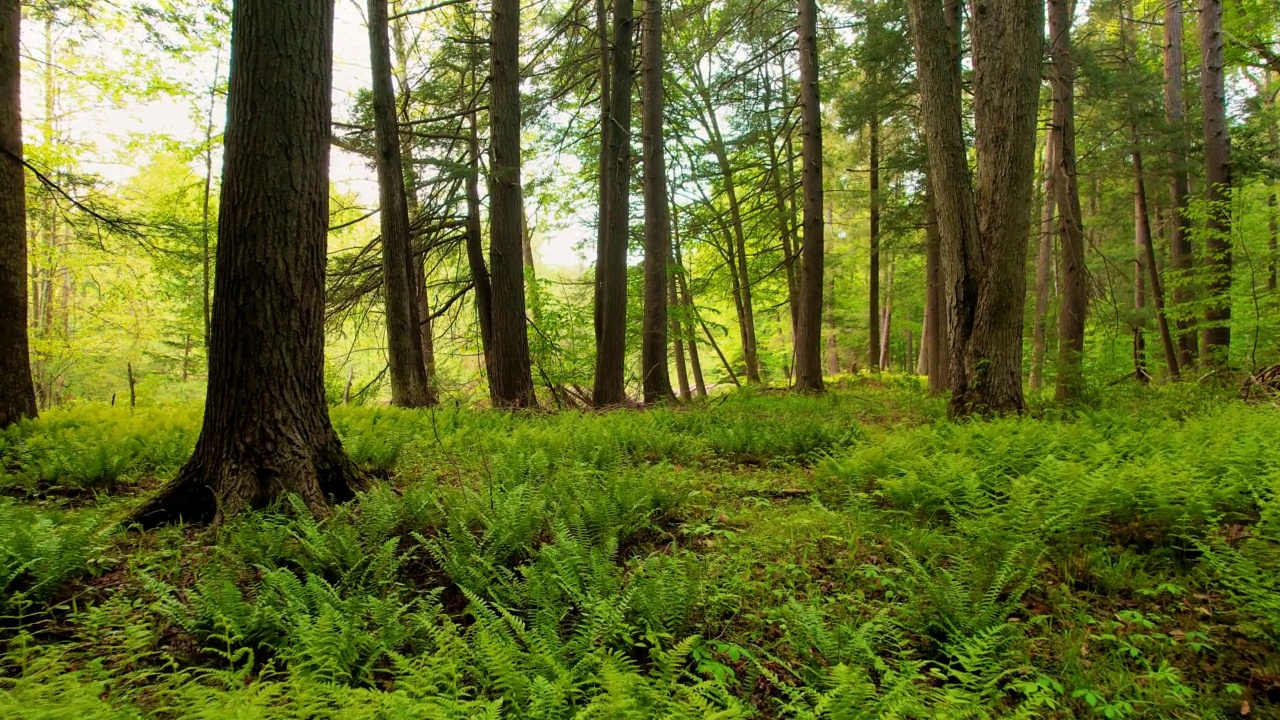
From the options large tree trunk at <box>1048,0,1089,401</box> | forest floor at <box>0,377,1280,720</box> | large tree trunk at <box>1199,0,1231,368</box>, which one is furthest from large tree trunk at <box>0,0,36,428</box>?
large tree trunk at <box>1199,0,1231,368</box>

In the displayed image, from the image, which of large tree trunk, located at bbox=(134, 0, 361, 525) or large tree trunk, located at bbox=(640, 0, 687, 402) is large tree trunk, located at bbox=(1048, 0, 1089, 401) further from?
large tree trunk, located at bbox=(134, 0, 361, 525)

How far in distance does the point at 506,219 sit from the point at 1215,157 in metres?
12.3

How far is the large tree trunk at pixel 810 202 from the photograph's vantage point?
10164 millimetres

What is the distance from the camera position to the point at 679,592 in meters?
2.62

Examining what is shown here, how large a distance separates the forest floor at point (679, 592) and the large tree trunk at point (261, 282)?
1.07 feet

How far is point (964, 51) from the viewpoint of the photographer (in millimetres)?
10781

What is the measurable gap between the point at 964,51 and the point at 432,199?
10.7 metres

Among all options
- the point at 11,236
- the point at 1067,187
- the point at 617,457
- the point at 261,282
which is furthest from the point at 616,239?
the point at 1067,187

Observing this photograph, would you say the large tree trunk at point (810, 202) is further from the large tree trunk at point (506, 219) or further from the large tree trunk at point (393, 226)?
the large tree trunk at point (393, 226)

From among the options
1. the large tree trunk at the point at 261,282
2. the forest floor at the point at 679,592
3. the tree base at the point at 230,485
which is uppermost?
the large tree trunk at the point at 261,282

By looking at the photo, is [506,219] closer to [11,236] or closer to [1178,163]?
[11,236]

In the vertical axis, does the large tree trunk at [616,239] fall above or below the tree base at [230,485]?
above

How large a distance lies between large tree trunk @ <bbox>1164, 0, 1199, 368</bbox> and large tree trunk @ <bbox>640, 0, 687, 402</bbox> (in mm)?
9392

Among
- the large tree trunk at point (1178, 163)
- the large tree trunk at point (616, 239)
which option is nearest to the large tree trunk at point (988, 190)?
the large tree trunk at point (616, 239)
